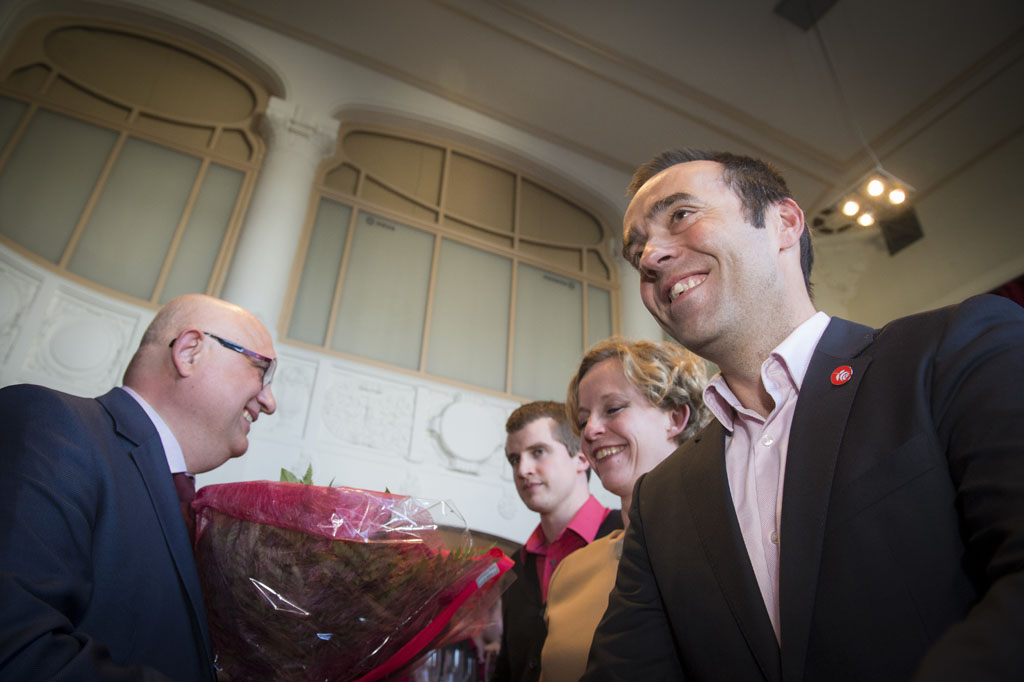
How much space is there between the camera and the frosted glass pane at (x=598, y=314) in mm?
6711

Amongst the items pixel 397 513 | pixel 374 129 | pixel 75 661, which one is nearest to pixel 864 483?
pixel 397 513

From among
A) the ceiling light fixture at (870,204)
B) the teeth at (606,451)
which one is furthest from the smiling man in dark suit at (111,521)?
the ceiling light fixture at (870,204)

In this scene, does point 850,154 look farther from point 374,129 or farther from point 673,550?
point 673,550

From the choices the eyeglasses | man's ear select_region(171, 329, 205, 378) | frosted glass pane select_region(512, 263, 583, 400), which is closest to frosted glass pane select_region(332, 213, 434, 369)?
frosted glass pane select_region(512, 263, 583, 400)

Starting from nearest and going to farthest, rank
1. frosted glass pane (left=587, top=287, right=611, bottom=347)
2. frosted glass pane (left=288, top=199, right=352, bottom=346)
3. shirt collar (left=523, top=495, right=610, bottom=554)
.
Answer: shirt collar (left=523, top=495, right=610, bottom=554)
frosted glass pane (left=288, top=199, right=352, bottom=346)
frosted glass pane (left=587, top=287, right=611, bottom=347)

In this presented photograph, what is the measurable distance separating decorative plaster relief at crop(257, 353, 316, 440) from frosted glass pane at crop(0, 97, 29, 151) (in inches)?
101

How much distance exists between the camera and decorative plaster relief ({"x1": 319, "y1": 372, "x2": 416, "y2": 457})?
4.81 m

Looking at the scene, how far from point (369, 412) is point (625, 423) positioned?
360 cm

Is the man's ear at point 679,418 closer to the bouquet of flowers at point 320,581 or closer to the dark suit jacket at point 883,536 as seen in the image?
the dark suit jacket at point 883,536

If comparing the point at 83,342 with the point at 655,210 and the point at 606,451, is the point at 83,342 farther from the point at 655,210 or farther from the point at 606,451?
the point at 655,210

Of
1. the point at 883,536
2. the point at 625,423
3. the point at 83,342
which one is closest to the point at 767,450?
the point at 883,536

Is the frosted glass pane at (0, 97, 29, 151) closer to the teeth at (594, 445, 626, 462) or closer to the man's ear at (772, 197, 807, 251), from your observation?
the teeth at (594, 445, 626, 462)

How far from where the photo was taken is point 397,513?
1057 millimetres

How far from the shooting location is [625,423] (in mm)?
1708
